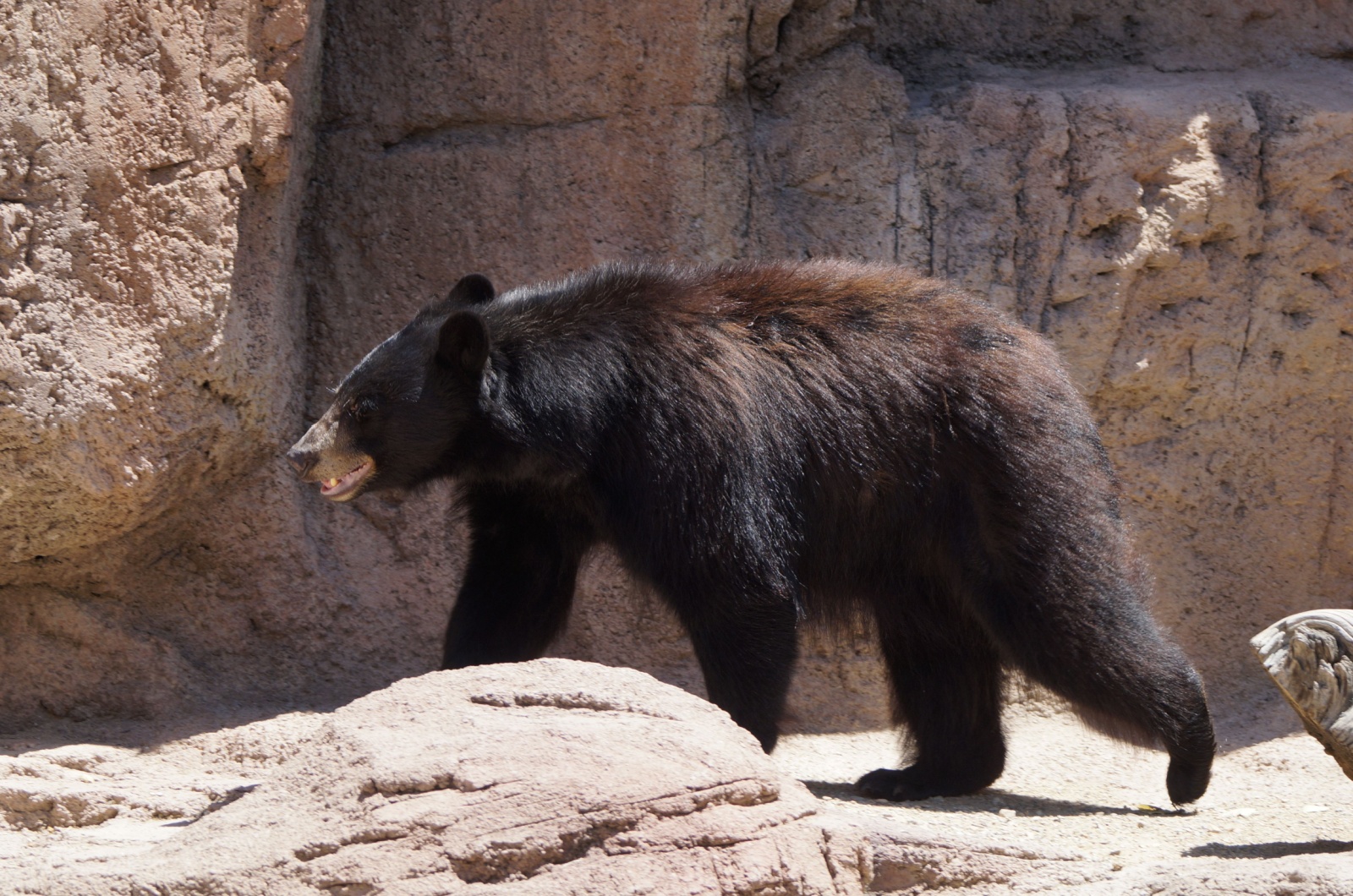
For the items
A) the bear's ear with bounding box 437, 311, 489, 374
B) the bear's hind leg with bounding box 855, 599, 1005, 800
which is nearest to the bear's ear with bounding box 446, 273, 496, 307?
the bear's ear with bounding box 437, 311, 489, 374

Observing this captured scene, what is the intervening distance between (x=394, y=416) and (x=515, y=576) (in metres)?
0.78

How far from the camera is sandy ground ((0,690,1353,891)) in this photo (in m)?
4.60

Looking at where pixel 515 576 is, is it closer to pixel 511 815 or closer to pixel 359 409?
pixel 359 409

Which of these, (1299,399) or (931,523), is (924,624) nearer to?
(931,523)

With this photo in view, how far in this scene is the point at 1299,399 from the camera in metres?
7.18

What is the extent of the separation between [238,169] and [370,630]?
2.17m

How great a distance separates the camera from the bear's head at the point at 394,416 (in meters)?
5.43

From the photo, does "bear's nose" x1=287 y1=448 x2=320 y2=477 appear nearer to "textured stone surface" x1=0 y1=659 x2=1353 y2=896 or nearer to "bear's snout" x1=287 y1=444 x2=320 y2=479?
"bear's snout" x1=287 y1=444 x2=320 y2=479

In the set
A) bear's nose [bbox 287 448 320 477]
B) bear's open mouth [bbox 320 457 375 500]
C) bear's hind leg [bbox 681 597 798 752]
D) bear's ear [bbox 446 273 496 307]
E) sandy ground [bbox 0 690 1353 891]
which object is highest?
bear's ear [bbox 446 273 496 307]

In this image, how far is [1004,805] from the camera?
17.8 ft

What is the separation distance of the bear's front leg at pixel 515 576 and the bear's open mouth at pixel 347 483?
49 centimetres

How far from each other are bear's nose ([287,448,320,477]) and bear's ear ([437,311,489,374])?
0.56 metres

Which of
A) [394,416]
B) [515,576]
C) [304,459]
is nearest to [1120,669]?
[515,576]

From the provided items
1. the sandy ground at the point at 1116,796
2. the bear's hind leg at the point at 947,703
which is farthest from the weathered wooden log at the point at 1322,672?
the bear's hind leg at the point at 947,703
